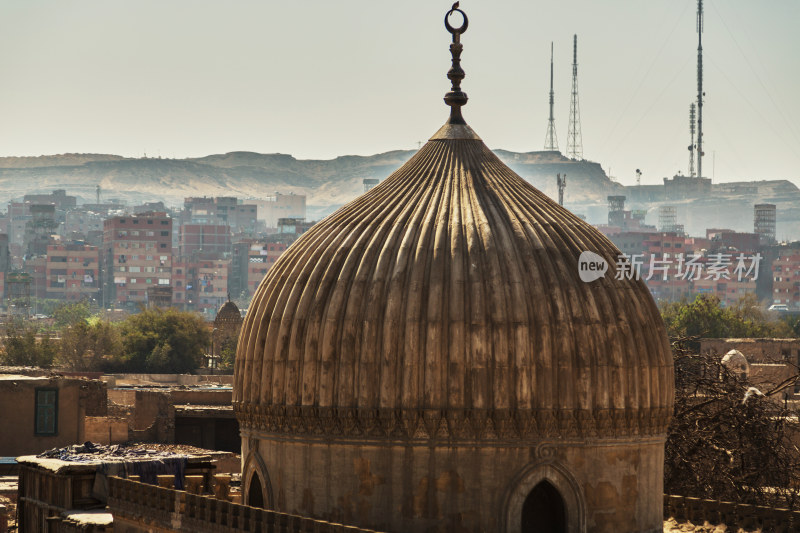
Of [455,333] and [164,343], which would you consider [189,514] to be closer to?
[455,333]

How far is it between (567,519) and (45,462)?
11766 millimetres

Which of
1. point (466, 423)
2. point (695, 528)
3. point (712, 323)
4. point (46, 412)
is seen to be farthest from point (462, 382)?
point (712, 323)

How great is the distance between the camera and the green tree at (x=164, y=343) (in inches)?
3625

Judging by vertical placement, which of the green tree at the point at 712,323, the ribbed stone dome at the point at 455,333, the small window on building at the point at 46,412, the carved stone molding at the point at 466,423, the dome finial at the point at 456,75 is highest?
the dome finial at the point at 456,75

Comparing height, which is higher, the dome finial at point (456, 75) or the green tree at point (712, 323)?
the dome finial at point (456, 75)

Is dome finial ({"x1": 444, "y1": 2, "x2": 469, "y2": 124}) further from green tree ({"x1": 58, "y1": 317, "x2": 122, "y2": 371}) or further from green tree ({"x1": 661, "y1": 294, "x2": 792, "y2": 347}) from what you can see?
green tree ({"x1": 58, "y1": 317, "x2": 122, "y2": 371})

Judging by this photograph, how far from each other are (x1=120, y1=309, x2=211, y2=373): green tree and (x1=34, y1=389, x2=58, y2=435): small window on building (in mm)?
49831

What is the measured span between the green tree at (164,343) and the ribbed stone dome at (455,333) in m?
71.2

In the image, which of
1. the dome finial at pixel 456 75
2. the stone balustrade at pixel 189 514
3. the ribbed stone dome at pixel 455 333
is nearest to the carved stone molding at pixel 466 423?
the ribbed stone dome at pixel 455 333

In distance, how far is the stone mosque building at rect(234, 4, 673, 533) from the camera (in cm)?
1938

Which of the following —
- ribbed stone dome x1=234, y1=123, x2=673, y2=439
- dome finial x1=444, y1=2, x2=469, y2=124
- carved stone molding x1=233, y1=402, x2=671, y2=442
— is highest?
dome finial x1=444, y1=2, x2=469, y2=124
